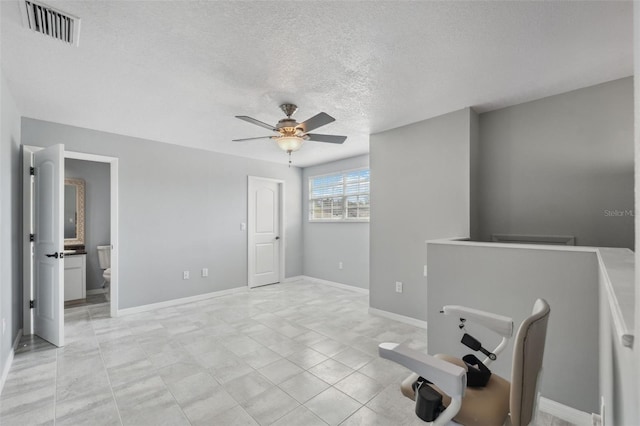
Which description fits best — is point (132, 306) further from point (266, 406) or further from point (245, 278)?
point (266, 406)

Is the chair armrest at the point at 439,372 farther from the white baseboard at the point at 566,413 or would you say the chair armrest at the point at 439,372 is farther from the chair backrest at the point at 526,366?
the white baseboard at the point at 566,413

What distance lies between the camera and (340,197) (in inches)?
217

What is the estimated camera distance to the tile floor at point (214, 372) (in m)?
1.94

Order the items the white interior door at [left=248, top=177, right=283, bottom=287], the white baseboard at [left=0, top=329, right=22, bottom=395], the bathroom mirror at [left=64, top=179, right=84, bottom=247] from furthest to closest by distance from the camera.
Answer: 1. the white interior door at [left=248, top=177, right=283, bottom=287]
2. the bathroom mirror at [left=64, top=179, right=84, bottom=247]
3. the white baseboard at [left=0, top=329, right=22, bottom=395]

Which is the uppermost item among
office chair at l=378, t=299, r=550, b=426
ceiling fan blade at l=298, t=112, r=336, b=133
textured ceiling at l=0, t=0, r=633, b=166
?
textured ceiling at l=0, t=0, r=633, b=166

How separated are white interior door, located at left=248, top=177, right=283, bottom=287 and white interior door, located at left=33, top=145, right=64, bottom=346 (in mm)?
2797

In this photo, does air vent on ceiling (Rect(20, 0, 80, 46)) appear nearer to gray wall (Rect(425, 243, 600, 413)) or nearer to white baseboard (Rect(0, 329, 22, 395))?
white baseboard (Rect(0, 329, 22, 395))

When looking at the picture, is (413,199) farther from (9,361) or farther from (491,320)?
(9,361)

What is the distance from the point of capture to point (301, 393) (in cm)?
216

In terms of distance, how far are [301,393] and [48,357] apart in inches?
98.5

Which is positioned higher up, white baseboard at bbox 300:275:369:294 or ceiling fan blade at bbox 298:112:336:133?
ceiling fan blade at bbox 298:112:336:133

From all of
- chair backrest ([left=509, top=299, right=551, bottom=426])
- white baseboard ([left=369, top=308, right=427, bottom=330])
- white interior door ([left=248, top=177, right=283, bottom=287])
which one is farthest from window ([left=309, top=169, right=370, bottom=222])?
chair backrest ([left=509, top=299, right=551, bottom=426])

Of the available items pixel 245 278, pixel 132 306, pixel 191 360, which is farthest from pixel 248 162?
pixel 191 360

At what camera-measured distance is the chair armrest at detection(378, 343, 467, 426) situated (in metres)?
1.05
